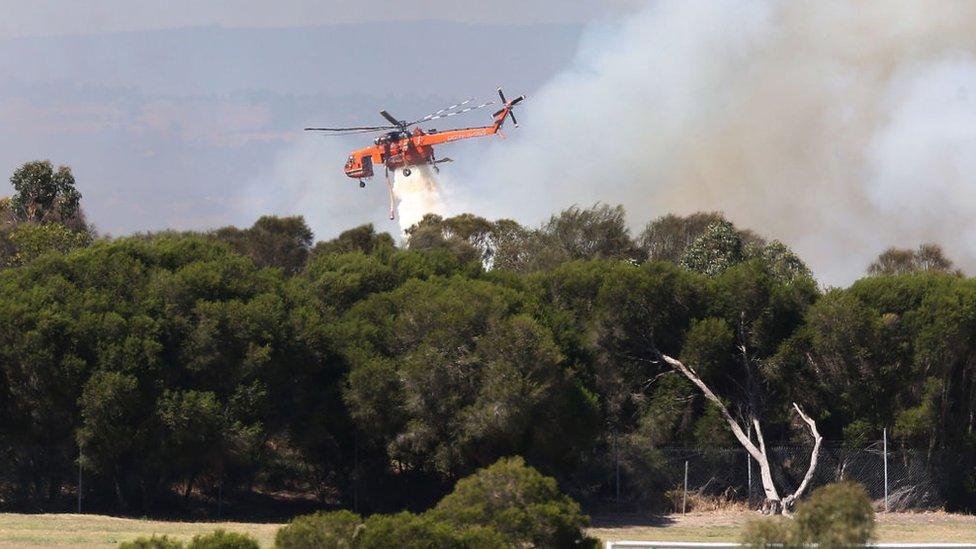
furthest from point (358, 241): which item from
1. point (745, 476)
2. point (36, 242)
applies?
point (745, 476)

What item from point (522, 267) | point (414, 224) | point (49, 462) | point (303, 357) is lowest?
point (49, 462)

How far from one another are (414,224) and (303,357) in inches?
2233

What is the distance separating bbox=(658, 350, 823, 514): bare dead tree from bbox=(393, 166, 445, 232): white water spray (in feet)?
181

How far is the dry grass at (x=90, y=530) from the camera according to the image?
103 feet

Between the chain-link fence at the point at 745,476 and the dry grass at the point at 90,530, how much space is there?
34.6 feet

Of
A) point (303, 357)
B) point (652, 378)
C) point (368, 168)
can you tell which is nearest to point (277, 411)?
point (303, 357)

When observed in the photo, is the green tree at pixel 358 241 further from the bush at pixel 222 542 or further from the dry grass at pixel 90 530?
the bush at pixel 222 542

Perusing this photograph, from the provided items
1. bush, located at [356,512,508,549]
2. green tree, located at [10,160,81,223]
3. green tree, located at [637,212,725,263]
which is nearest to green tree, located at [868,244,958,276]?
green tree, located at [637,212,725,263]

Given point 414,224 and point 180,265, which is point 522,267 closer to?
point 414,224

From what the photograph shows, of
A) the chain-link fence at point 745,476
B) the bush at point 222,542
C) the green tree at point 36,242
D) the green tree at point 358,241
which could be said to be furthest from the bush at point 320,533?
the green tree at point 358,241

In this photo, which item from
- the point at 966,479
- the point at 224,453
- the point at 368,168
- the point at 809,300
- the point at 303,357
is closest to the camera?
the point at 224,453

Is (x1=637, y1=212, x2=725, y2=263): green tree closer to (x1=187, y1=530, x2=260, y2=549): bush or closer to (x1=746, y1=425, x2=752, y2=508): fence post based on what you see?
(x1=746, y1=425, x2=752, y2=508): fence post

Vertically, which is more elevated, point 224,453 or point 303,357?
point 303,357

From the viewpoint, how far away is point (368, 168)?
3866 inches
